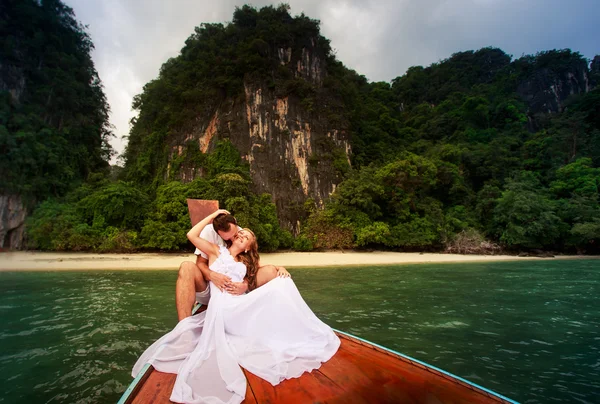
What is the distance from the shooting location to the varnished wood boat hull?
6.20 feet

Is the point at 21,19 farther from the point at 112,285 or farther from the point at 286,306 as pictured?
the point at 286,306

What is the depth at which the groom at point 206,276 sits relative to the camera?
115 inches

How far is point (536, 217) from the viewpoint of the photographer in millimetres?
21922

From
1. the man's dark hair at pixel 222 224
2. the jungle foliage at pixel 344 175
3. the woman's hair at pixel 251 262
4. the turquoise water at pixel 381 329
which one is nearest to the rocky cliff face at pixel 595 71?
the jungle foliage at pixel 344 175

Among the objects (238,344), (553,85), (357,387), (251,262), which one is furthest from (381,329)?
(553,85)

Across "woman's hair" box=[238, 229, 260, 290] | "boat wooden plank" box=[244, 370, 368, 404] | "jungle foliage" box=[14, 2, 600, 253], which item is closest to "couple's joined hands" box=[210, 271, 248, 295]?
"woman's hair" box=[238, 229, 260, 290]

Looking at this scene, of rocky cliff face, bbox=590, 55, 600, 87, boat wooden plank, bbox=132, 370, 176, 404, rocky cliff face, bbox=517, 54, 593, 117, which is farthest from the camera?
rocky cliff face, bbox=590, 55, 600, 87

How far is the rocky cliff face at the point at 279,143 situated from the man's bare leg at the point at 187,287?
19978 millimetres

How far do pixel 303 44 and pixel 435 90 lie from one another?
2923 centimetres

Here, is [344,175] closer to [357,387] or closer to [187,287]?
[187,287]

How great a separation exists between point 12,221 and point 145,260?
10920 millimetres

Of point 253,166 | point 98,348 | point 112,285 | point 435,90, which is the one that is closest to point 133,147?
point 253,166

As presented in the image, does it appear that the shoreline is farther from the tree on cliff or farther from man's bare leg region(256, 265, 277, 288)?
man's bare leg region(256, 265, 277, 288)

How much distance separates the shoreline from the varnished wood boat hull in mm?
13297
